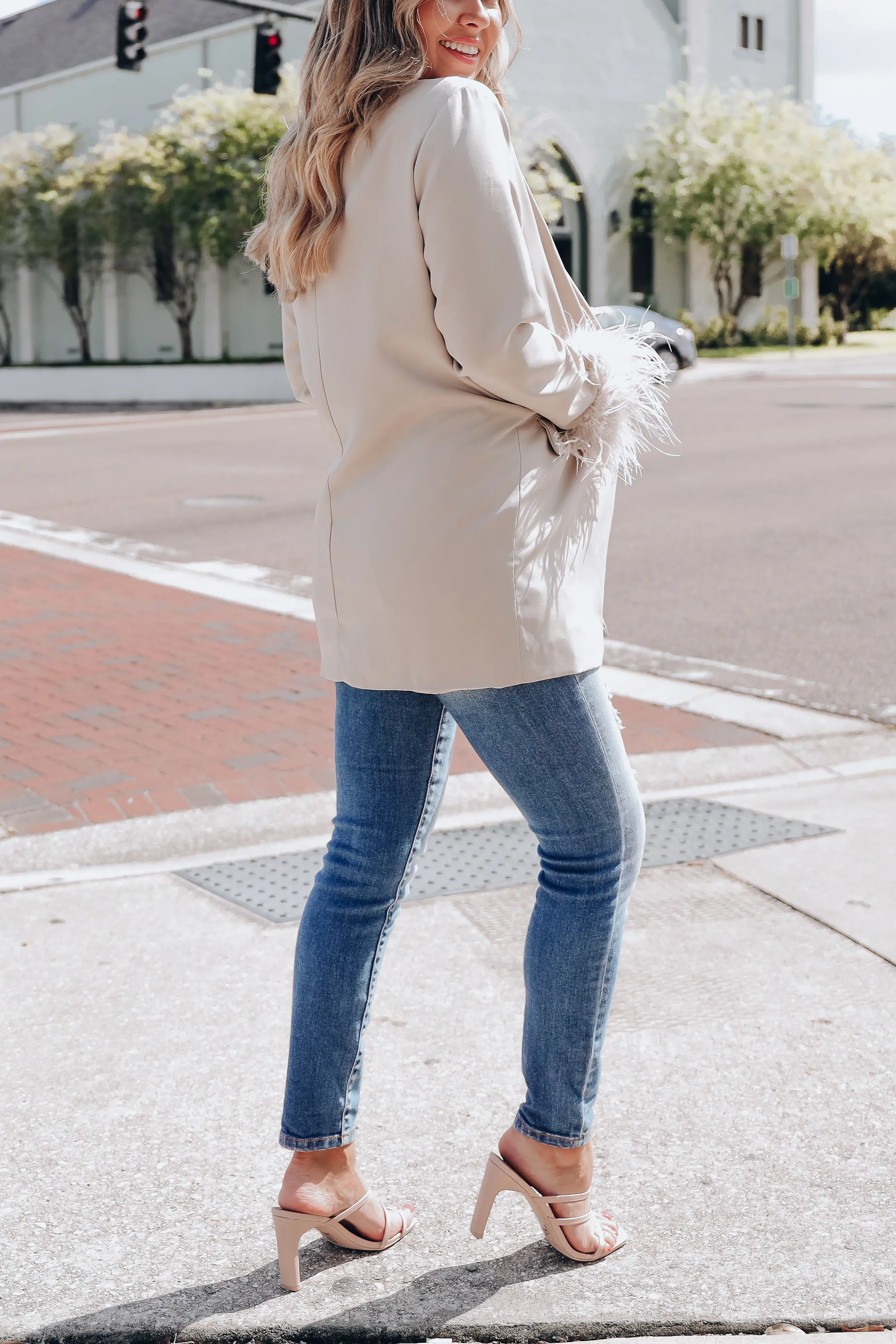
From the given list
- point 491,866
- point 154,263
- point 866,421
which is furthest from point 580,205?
point 491,866

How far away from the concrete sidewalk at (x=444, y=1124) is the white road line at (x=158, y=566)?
4089mm

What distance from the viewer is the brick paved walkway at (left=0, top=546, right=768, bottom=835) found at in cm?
488

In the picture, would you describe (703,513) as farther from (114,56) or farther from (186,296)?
(114,56)

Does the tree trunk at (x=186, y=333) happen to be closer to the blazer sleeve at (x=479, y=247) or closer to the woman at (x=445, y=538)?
the woman at (x=445, y=538)

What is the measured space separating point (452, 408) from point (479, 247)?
21 cm

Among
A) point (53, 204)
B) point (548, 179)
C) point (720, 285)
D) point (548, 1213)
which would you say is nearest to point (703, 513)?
point (548, 1213)

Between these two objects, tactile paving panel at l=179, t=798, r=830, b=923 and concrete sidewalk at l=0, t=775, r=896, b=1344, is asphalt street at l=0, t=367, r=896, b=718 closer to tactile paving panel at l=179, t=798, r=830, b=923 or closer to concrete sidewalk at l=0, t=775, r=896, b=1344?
tactile paving panel at l=179, t=798, r=830, b=923

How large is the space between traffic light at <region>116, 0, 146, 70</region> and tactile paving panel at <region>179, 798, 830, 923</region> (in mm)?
17487

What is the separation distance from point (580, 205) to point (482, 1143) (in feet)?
139

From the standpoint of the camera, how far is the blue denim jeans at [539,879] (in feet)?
6.98

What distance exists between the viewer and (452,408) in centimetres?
202

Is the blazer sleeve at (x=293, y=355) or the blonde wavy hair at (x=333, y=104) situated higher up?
the blonde wavy hair at (x=333, y=104)

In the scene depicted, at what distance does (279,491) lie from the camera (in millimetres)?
13562

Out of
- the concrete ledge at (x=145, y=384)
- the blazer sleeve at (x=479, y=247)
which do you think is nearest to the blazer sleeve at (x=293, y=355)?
the blazer sleeve at (x=479, y=247)
